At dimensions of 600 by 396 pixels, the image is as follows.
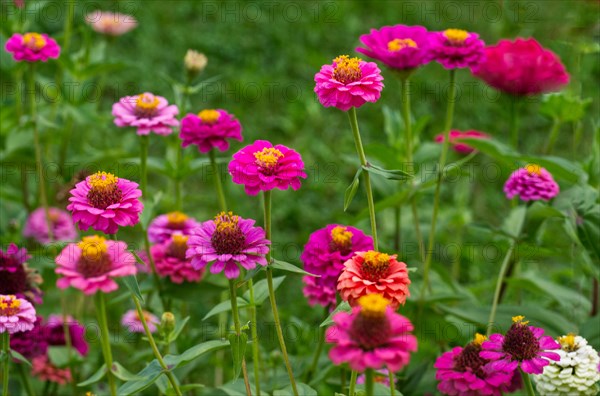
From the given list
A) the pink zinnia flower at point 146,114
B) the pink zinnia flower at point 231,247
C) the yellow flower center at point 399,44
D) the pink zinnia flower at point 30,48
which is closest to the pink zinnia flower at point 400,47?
the yellow flower center at point 399,44

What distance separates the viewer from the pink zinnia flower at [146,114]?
1.52 m

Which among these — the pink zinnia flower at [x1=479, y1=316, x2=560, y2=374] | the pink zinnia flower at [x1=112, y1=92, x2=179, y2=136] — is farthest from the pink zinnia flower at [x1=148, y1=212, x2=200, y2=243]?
the pink zinnia flower at [x1=479, y1=316, x2=560, y2=374]

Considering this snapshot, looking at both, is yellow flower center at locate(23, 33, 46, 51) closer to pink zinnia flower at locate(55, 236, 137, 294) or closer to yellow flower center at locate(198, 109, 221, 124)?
yellow flower center at locate(198, 109, 221, 124)

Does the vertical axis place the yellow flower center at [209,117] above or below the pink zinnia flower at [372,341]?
above

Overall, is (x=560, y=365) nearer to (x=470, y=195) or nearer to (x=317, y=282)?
(x=317, y=282)

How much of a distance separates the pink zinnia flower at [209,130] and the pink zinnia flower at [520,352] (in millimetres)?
595

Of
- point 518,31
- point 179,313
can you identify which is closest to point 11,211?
point 179,313

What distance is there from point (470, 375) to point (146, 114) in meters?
0.76

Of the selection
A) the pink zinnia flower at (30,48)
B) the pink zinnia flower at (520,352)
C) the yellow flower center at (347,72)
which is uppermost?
the yellow flower center at (347,72)

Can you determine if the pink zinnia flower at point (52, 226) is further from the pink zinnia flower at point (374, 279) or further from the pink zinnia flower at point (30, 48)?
the pink zinnia flower at point (374, 279)

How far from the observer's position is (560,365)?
1.31 m

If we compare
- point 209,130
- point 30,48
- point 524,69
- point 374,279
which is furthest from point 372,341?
point 524,69

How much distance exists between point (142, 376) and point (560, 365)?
0.65 m

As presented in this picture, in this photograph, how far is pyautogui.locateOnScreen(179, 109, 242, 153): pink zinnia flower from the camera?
1.48m
